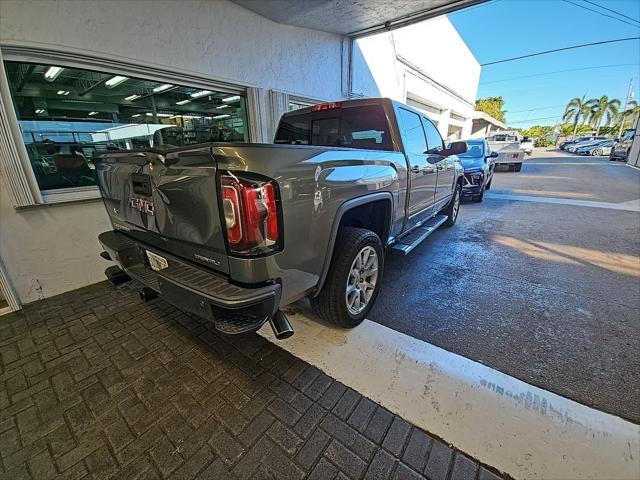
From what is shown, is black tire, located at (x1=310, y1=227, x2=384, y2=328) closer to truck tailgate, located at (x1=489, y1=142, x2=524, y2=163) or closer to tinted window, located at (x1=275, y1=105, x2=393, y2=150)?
tinted window, located at (x1=275, y1=105, x2=393, y2=150)

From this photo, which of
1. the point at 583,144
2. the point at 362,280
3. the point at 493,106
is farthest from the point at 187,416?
the point at 493,106

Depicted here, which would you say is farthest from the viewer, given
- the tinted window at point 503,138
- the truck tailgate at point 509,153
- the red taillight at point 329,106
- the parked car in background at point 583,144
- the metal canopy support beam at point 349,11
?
the parked car in background at point 583,144

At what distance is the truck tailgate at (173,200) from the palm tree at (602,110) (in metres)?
75.8

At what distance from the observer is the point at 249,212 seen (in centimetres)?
140

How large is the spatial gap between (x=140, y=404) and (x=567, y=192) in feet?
38.3

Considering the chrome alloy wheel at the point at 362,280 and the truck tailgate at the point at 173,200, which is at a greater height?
the truck tailgate at the point at 173,200

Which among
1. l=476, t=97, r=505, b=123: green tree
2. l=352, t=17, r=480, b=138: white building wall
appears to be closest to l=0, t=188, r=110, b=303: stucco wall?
l=352, t=17, r=480, b=138: white building wall

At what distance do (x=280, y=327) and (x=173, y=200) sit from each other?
986mm

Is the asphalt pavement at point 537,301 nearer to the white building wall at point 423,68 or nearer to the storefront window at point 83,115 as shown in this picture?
the storefront window at point 83,115

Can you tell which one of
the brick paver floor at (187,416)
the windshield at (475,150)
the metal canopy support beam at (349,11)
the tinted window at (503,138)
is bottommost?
the brick paver floor at (187,416)

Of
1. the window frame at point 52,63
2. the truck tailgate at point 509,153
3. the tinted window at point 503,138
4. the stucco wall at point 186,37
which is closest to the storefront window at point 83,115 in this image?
the window frame at point 52,63

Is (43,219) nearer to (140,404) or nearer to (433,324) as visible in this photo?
(140,404)

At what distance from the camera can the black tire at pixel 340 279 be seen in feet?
7.04

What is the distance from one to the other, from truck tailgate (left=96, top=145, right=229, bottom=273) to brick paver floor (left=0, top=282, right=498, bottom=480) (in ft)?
3.02
